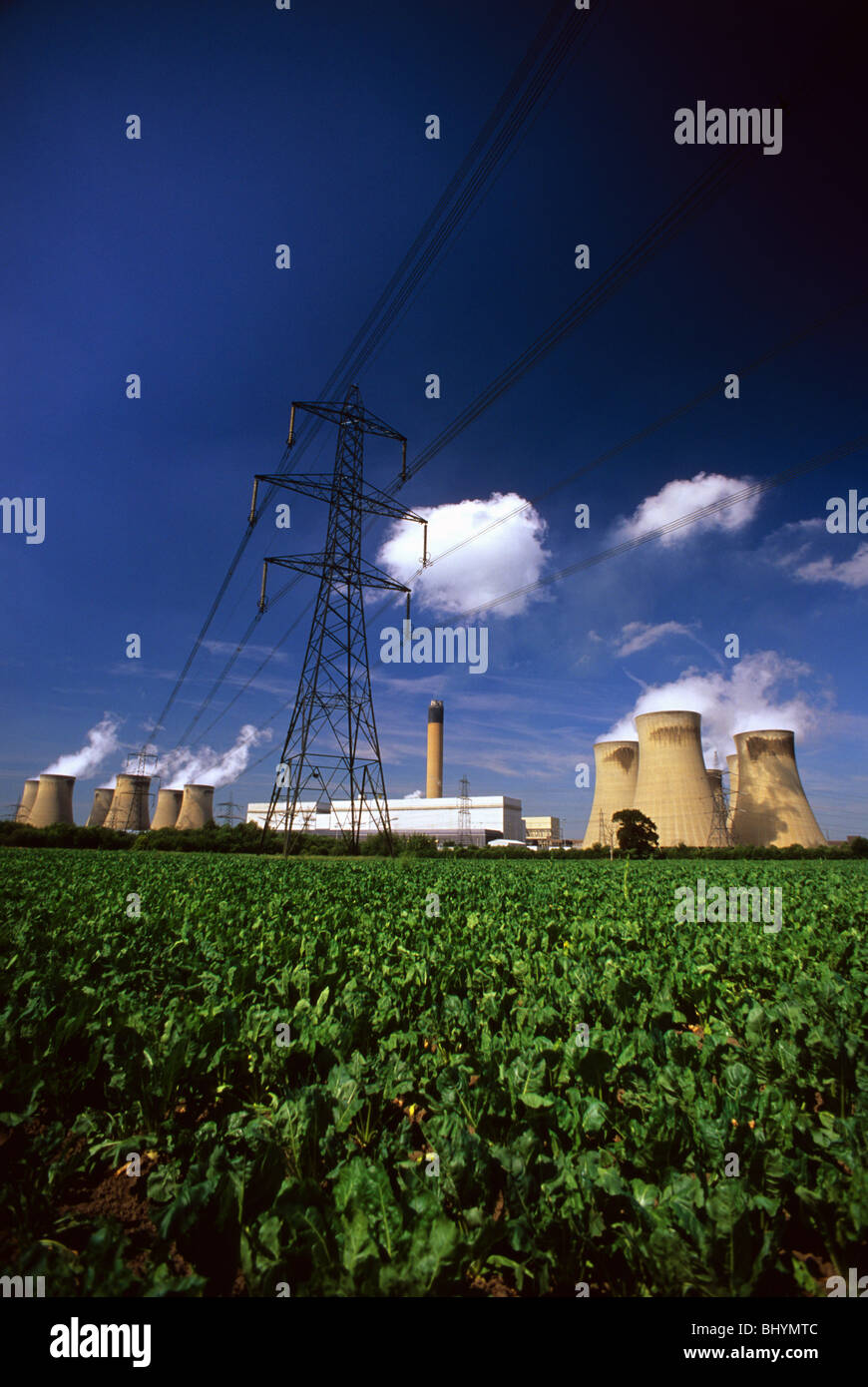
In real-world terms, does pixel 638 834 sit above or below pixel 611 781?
below

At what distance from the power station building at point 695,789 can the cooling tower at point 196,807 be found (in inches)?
1749

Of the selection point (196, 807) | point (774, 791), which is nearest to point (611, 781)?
point (774, 791)

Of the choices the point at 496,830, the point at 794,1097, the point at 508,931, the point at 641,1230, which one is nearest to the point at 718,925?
the point at 508,931

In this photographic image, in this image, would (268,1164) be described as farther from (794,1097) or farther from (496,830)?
(496,830)

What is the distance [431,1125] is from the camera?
218 cm

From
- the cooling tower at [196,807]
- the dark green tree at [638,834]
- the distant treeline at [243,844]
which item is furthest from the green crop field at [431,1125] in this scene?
the cooling tower at [196,807]

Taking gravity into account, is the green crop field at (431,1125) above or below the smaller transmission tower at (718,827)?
above

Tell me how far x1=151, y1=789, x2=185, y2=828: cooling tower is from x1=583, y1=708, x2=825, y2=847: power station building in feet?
178

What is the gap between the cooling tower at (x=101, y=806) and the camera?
2921 inches

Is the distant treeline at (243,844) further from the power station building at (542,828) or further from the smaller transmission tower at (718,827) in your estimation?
the power station building at (542,828)

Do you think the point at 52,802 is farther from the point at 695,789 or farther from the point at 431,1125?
the point at 431,1125

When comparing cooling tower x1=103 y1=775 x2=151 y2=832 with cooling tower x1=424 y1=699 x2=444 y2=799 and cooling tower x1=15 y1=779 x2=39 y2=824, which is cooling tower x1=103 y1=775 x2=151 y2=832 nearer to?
cooling tower x1=15 y1=779 x2=39 y2=824

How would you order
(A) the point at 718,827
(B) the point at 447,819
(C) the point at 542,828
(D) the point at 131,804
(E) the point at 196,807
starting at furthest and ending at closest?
(C) the point at 542,828
(B) the point at 447,819
(D) the point at 131,804
(E) the point at 196,807
(A) the point at 718,827

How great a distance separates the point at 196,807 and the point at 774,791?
59.0 metres
